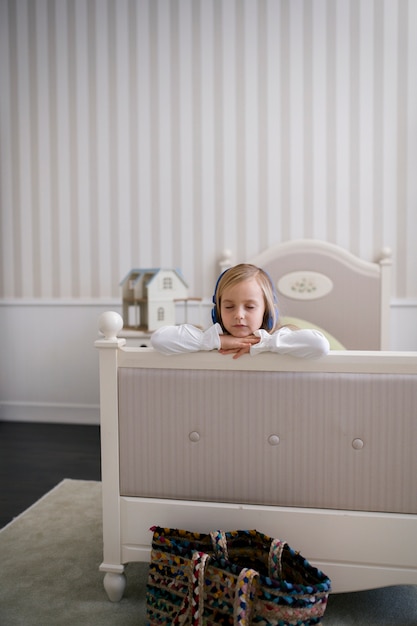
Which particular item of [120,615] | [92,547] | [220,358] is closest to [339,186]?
[220,358]

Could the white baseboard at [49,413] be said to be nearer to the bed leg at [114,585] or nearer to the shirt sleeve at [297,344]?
the bed leg at [114,585]

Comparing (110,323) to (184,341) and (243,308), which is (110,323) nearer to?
(184,341)

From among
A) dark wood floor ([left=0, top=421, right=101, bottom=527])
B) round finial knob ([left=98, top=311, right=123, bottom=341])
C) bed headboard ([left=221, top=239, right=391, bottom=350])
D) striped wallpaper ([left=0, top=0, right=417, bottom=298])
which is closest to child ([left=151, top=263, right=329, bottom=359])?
round finial knob ([left=98, top=311, right=123, bottom=341])

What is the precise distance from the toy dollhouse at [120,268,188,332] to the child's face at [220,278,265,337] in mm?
1208

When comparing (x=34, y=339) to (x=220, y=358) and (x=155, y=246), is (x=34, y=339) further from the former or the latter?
(x=220, y=358)

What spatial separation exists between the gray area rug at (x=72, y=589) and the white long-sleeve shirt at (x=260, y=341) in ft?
2.24

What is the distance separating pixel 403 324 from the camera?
3250 millimetres

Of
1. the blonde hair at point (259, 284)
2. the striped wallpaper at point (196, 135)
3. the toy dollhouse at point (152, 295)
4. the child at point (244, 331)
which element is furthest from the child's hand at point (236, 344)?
the striped wallpaper at point (196, 135)

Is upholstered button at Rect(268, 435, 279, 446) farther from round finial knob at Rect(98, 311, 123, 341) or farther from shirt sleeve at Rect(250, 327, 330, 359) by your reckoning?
round finial knob at Rect(98, 311, 123, 341)

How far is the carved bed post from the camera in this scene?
1.58 metres

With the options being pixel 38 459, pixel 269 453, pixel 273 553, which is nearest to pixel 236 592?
pixel 273 553

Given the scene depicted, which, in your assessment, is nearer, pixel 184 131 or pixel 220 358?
pixel 220 358

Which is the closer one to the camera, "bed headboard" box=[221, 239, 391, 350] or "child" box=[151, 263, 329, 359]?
"child" box=[151, 263, 329, 359]

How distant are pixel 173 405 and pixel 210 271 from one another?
6.45 ft
